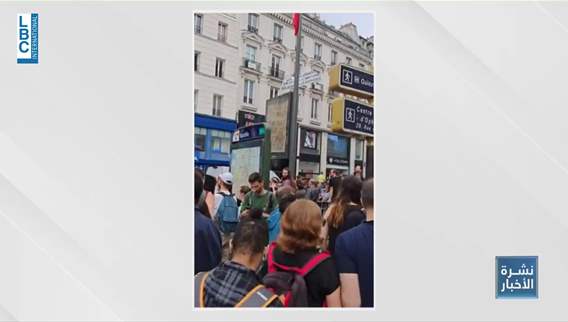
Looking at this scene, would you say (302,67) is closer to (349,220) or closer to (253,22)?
(253,22)

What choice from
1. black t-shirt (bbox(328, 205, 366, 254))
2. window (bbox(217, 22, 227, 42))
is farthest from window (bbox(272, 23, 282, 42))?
black t-shirt (bbox(328, 205, 366, 254))

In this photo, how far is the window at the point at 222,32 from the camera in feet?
6.91

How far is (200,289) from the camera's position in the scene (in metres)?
2.10

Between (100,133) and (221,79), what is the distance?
2.26ft

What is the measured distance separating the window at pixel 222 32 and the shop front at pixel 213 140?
43cm

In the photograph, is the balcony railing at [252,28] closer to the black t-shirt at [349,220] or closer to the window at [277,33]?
the window at [277,33]

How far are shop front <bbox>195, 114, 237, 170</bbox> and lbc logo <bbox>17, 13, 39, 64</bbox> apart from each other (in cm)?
90

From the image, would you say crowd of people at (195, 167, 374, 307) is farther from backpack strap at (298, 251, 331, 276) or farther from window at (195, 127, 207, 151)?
window at (195, 127, 207, 151)

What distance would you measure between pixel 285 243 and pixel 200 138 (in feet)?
2.34

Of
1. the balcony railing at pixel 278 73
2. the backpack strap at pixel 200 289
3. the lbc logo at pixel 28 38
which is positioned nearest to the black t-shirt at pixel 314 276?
the backpack strap at pixel 200 289
